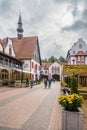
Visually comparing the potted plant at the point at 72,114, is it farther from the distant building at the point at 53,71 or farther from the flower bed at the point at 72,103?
the distant building at the point at 53,71

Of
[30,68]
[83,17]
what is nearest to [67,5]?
[83,17]

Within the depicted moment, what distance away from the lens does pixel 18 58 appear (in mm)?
44250

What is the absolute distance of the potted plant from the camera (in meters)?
5.85

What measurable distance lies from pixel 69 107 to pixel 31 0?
20.1ft

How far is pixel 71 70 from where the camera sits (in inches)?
842

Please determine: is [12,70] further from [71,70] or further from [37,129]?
[37,129]

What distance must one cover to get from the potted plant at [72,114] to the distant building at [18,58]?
77.6 ft

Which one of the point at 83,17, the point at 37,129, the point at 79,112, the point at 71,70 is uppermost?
the point at 83,17

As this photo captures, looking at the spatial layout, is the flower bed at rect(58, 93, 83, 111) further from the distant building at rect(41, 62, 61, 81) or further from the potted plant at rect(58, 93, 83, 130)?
the distant building at rect(41, 62, 61, 81)

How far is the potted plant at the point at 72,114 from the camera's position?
5848mm

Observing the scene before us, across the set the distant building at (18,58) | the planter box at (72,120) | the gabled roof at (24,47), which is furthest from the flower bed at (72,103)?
the gabled roof at (24,47)

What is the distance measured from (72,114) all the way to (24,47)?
139 feet

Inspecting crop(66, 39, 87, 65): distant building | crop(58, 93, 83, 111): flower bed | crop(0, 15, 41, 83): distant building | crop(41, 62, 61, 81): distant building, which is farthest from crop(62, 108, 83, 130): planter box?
crop(41, 62, 61, 81): distant building

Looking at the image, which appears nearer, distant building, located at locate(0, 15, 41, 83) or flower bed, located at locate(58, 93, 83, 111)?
flower bed, located at locate(58, 93, 83, 111)
